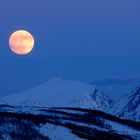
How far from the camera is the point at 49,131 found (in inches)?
4719

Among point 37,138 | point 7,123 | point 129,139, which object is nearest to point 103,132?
point 129,139

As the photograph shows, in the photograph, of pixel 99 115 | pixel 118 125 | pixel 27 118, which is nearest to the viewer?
pixel 27 118

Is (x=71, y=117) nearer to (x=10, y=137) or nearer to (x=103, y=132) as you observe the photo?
(x=103, y=132)

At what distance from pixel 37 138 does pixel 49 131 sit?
9458mm

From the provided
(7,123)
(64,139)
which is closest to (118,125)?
(7,123)

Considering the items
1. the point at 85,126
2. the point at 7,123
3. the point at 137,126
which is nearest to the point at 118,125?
the point at 137,126

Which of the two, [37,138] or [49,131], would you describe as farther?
[49,131]

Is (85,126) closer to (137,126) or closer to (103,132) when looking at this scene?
(103,132)

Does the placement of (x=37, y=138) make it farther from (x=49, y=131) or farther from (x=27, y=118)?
(x=27, y=118)

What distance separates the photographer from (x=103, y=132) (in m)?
136

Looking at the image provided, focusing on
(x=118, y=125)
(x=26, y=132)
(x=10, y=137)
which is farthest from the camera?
(x=118, y=125)

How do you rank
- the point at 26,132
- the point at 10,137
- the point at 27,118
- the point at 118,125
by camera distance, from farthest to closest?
the point at 118,125 < the point at 27,118 < the point at 26,132 < the point at 10,137

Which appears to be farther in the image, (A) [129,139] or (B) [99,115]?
(B) [99,115]

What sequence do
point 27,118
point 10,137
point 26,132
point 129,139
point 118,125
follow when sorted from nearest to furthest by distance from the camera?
point 10,137
point 26,132
point 129,139
point 27,118
point 118,125
